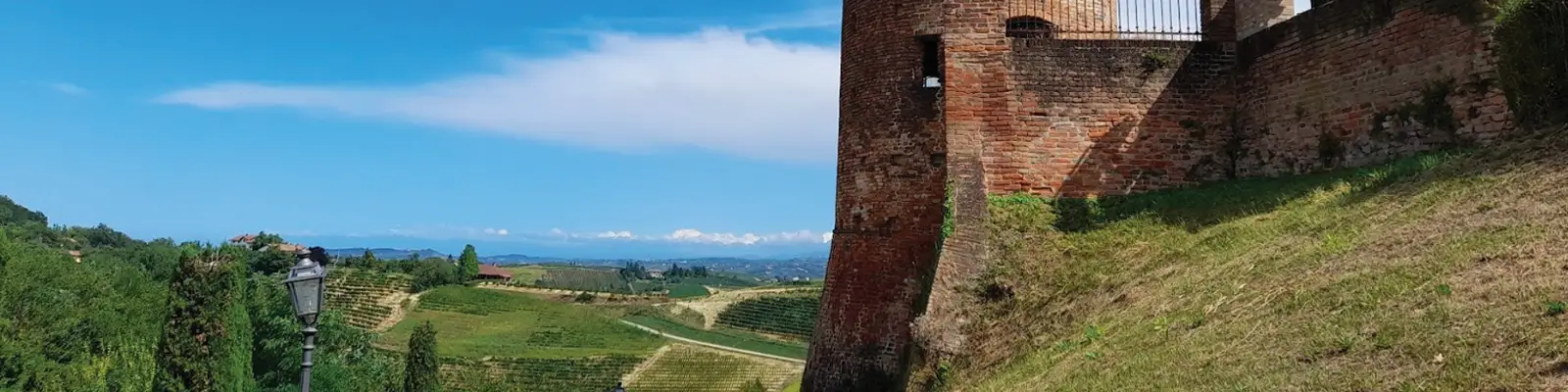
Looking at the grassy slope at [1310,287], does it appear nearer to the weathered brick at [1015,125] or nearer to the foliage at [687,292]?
the weathered brick at [1015,125]

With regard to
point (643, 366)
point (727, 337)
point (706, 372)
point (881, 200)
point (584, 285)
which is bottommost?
point (706, 372)

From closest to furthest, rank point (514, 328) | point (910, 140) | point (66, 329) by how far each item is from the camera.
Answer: point (910, 140) < point (66, 329) < point (514, 328)

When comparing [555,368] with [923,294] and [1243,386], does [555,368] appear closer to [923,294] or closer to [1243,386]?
[923,294]

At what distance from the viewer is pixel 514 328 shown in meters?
73.9

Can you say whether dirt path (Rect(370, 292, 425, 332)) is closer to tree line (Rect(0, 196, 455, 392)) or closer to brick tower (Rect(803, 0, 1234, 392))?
tree line (Rect(0, 196, 455, 392))

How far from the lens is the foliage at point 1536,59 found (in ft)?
26.0

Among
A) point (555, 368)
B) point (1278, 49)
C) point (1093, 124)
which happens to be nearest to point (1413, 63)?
point (1278, 49)

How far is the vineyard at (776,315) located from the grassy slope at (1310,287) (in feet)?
224

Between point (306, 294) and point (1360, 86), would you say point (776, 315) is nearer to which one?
point (1360, 86)

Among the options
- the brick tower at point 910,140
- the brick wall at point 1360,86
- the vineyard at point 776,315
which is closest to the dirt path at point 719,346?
the vineyard at point 776,315

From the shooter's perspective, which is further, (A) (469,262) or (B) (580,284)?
(B) (580,284)

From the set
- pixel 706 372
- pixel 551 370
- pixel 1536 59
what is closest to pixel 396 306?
pixel 551 370

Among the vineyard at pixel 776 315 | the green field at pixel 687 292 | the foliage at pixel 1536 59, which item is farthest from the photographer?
the green field at pixel 687 292

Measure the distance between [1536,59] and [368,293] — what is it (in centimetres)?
8058
